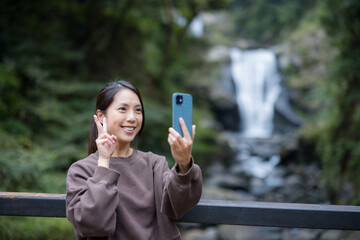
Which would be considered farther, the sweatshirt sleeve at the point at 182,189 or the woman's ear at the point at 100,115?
the woman's ear at the point at 100,115

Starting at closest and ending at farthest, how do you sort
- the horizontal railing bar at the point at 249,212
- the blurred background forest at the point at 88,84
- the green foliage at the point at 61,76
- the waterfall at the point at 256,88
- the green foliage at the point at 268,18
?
the horizontal railing bar at the point at 249,212
the green foliage at the point at 61,76
the blurred background forest at the point at 88,84
the waterfall at the point at 256,88
the green foliage at the point at 268,18

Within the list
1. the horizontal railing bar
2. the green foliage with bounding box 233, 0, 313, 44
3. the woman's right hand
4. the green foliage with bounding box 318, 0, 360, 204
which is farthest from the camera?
the green foliage with bounding box 233, 0, 313, 44

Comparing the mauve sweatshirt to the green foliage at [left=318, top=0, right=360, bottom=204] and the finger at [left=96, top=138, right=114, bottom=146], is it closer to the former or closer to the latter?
the finger at [left=96, top=138, right=114, bottom=146]

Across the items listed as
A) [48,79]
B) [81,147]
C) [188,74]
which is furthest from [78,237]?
[188,74]

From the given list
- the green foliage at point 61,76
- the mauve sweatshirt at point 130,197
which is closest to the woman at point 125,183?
the mauve sweatshirt at point 130,197

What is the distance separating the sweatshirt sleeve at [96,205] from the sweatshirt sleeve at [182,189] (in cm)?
24

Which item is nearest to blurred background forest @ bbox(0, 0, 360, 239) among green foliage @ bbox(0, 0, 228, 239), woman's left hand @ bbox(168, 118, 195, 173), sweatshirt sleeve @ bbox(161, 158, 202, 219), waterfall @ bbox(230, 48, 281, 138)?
green foliage @ bbox(0, 0, 228, 239)

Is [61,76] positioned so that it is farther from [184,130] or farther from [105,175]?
[184,130]

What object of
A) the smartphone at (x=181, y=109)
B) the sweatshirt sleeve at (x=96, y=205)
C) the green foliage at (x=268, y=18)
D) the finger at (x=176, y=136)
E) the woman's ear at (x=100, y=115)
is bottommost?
the sweatshirt sleeve at (x=96, y=205)

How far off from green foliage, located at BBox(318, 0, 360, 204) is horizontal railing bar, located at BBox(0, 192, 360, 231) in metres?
5.70

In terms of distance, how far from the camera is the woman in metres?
1.33

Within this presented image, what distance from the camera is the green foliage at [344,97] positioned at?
726cm

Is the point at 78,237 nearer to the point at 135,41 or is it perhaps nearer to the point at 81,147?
the point at 81,147

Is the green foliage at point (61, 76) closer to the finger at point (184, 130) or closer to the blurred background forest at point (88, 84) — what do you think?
the blurred background forest at point (88, 84)
